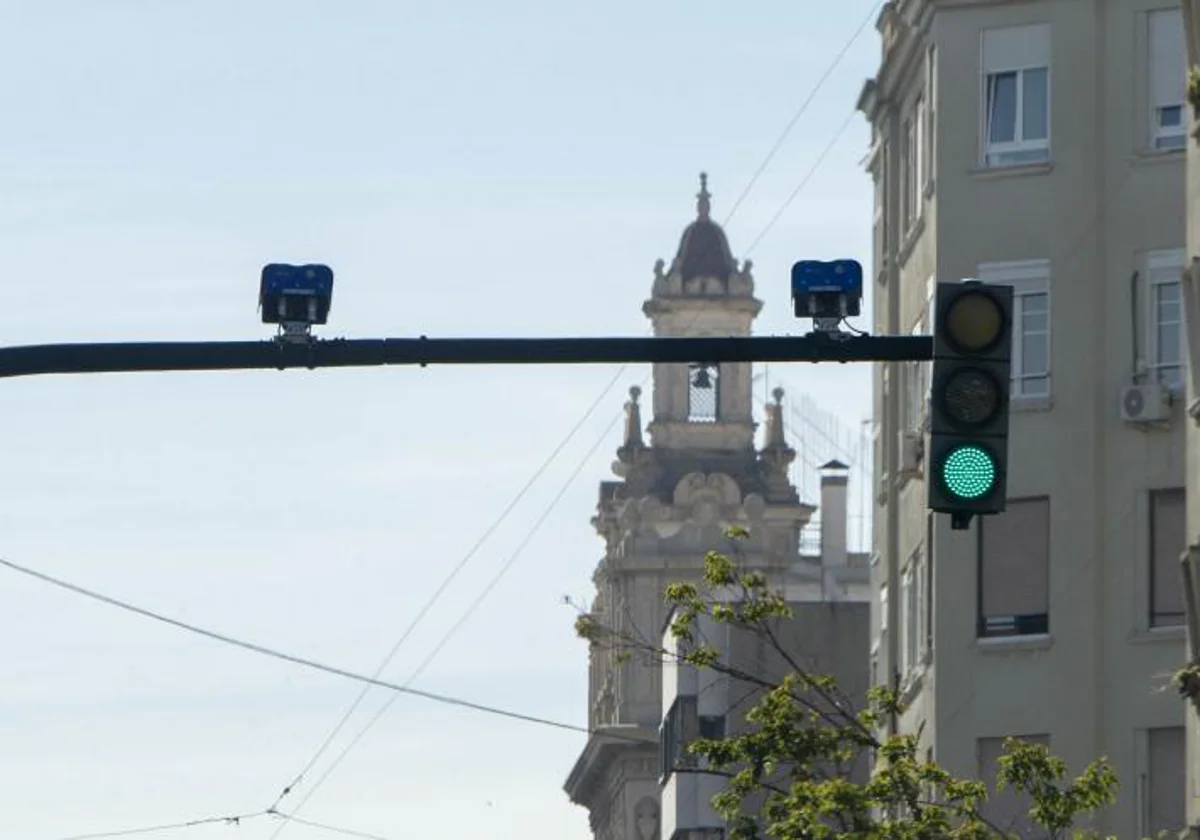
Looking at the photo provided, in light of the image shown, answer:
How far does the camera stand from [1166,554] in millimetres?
41219

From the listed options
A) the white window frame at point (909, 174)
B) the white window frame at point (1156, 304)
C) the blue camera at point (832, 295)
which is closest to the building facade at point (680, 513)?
the white window frame at point (909, 174)

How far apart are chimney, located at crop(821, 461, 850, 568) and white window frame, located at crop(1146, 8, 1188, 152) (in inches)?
3017

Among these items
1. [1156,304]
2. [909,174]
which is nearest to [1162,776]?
[1156,304]

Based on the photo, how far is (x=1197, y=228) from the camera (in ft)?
111

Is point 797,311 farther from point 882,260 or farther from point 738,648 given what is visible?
point 738,648

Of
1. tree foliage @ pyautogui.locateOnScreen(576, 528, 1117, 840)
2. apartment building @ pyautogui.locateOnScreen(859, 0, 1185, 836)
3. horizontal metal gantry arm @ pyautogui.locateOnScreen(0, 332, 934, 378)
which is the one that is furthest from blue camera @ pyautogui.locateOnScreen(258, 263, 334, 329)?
apartment building @ pyautogui.locateOnScreen(859, 0, 1185, 836)

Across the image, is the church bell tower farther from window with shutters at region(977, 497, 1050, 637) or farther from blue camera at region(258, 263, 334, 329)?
blue camera at region(258, 263, 334, 329)

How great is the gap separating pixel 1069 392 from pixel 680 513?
261ft

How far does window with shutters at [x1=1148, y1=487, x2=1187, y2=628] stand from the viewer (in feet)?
135

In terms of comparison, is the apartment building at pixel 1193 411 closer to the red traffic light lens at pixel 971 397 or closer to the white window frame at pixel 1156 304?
the white window frame at pixel 1156 304

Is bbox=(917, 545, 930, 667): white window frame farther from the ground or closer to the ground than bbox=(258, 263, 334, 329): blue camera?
farther from the ground

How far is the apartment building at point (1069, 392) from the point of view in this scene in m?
41.4

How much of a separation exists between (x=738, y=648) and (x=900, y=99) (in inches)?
891

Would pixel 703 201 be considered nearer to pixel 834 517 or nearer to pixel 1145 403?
pixel 834 517
